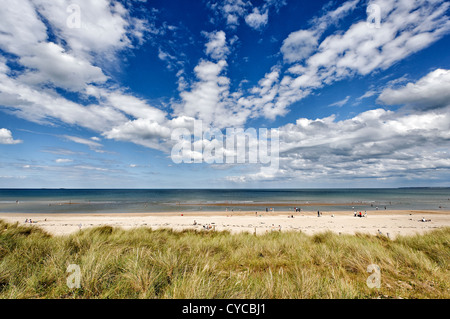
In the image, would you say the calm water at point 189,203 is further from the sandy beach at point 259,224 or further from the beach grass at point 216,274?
the beach grass at point 216,274

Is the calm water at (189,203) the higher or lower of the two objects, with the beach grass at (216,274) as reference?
lower

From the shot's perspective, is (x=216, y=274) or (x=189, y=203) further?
(x=189, y=203)

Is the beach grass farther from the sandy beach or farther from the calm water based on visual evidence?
the calm water

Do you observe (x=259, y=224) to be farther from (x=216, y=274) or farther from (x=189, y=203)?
(x=189, y=203)

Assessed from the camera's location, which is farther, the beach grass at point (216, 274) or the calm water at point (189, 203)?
the calm water at point (189, 203)

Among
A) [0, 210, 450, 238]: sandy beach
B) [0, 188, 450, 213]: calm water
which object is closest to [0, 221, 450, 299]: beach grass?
[0, 210, 450, 238]: sandy beach

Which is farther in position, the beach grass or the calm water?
the calm water

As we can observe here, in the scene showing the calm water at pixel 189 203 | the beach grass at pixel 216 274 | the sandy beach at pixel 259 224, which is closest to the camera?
the beach grass at pixel 216 274

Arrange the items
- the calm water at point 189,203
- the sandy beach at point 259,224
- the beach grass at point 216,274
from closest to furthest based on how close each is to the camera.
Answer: the beach grass at point 216,274, the sandy beach at point 259,224, the calm water at point 189,203

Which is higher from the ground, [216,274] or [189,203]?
[216,274]

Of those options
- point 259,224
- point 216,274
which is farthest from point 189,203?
point 216,274

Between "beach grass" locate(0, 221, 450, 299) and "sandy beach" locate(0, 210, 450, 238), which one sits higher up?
"beach grass" locate(0, 221, 450, 299)

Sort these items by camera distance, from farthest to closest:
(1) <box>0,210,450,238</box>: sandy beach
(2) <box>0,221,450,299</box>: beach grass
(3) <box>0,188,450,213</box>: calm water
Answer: (3) <box>0,188,450,213</box>: calm water → (1) <box>0,210,450,238</box>: sandy beach → (2) <box>0,221,450,299</box>: beach grass

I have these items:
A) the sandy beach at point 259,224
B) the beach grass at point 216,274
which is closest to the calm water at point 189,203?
the sandy beach at point 259,224
